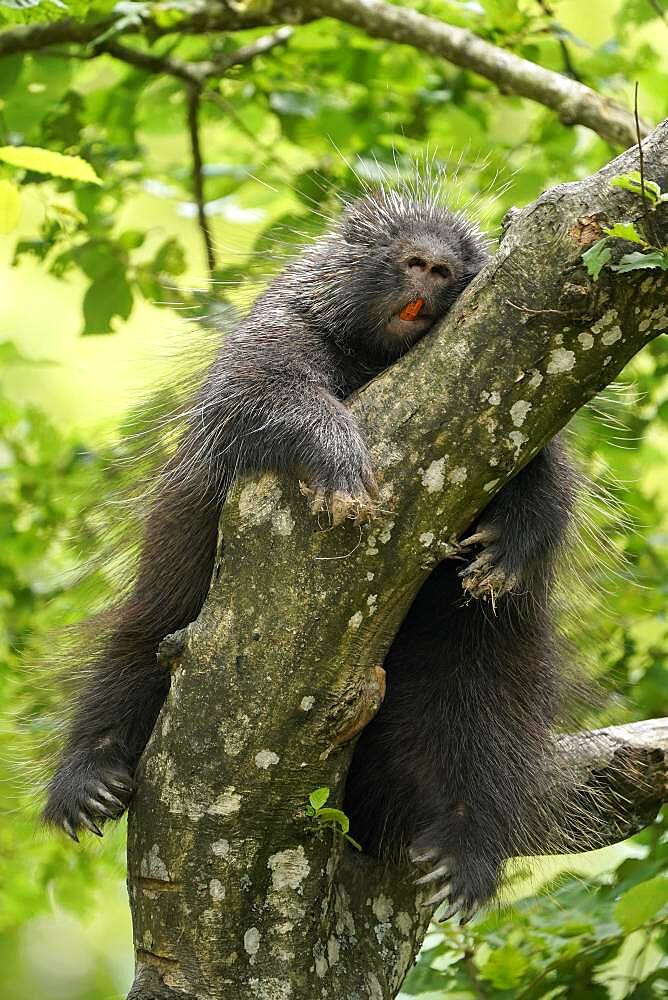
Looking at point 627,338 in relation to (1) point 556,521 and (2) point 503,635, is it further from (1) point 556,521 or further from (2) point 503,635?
(2) point 503,635

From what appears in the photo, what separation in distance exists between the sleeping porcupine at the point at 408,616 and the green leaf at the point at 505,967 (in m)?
0.17

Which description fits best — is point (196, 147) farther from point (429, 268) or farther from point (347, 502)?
point (347, 502)

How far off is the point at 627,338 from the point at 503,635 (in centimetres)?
101

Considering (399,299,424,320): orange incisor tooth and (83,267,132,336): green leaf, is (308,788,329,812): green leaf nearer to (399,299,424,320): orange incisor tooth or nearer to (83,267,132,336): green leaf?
(399,299,424,320): orange incisor tooth

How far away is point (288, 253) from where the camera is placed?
3.54m

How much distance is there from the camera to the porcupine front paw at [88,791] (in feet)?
9.06

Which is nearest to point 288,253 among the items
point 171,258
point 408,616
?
A: point 171,258

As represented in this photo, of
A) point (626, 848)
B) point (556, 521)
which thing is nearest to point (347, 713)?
point (556, 521)

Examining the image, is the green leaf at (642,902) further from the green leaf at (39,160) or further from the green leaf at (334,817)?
the green leaf at (39,160)

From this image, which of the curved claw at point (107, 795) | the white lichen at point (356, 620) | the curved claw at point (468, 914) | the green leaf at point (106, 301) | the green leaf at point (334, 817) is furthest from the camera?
the green leaf at point (106, 301)

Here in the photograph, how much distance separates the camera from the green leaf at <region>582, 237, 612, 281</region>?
202 cm

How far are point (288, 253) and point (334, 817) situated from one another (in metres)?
1.73

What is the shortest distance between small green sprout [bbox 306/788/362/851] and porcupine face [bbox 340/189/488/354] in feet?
3.44

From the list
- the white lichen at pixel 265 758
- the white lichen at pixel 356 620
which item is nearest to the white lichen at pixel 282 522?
the white lichen at pixel 356 620
